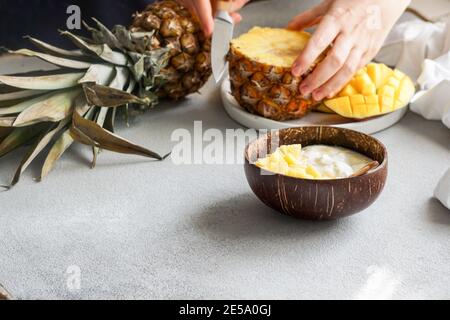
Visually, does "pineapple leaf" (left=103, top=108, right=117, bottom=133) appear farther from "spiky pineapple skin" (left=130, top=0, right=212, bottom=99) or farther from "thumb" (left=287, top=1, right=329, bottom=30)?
"thumb" (left=287, top=1, right=329, bottom=30)

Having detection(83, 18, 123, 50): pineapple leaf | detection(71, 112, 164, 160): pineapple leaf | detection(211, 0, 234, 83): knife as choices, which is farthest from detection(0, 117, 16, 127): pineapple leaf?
detection(211, 0, 234, 83): knife

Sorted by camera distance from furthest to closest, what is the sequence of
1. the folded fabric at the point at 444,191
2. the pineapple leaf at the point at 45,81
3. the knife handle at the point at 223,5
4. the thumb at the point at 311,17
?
the thumb at the point at 311,17 < the knife handle at the point at 223,5 < the pineapple leaf at the point at 45,81 < the folded fabric at the point at 444,191

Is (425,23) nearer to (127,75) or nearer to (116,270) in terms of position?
(127,75)

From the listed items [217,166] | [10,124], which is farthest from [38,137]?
[217,166]

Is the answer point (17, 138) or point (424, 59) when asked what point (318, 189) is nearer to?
point (17, 138)

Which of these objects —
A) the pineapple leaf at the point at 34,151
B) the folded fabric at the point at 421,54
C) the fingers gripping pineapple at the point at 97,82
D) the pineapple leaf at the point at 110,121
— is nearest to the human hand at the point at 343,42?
the folded fabric at the point at 421,54

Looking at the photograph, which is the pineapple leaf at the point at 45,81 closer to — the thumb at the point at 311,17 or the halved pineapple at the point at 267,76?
the halved pineapple at the point at 267,76

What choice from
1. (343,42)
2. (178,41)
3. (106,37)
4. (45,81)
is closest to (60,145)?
(45,81)
